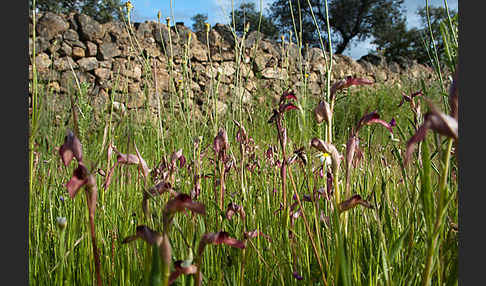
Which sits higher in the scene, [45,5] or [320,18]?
[320,18]

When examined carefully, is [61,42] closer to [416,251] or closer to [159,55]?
[159,55]

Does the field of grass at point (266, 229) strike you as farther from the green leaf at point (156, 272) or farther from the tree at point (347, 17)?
the tree at point (347, 17)

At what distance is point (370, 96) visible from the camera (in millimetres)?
6984

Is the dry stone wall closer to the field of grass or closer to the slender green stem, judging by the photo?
the field of grass

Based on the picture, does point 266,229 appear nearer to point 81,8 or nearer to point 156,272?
point 156,272

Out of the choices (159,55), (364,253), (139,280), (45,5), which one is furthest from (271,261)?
(45,5)

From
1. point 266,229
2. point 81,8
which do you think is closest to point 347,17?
point 81,8

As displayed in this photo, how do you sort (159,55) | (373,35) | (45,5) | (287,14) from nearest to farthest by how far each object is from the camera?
1. (159,55)
2. (45,5)
3. (287,14)
4. (373,35)

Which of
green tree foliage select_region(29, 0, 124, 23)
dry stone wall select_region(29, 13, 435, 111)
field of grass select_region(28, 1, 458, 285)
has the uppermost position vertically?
green tree foliage select_region(29, 0, 124, 23)

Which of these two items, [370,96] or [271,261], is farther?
[370,96]

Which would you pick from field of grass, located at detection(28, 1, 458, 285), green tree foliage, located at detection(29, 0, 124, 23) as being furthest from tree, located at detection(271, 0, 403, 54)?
field of grass, located at detection(28, 1, 458, 285)

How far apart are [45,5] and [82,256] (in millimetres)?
14125

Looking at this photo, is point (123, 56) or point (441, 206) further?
point (123, 56)

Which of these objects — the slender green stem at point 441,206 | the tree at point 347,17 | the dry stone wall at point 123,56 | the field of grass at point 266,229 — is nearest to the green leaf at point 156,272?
the field of grass at point 266,229
